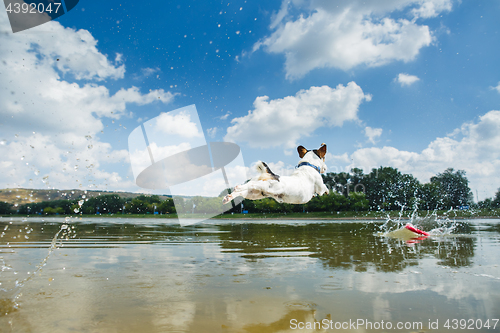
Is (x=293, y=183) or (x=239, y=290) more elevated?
(x=293, y=183)

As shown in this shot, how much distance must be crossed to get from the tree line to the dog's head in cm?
6608

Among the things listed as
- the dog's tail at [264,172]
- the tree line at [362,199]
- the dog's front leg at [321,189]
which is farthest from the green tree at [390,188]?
the dog's tail at [264,172]

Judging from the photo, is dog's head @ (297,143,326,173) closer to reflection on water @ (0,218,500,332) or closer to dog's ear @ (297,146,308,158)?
dog's ear @ (297,146,308,158)

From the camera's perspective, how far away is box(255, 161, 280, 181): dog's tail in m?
5.66

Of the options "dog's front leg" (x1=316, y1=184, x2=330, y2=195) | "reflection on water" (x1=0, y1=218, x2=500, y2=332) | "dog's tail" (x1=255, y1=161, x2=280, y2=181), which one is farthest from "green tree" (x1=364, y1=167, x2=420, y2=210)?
"dog's tail" (x1=255, y1=161, x2=280, y2=181)

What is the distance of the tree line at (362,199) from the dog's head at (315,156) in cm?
6608

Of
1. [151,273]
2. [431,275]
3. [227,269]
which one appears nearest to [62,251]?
[151,273]

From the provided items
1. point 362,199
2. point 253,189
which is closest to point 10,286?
point 253,189

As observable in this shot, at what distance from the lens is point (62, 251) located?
13.4 metres

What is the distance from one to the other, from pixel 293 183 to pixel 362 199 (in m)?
75.3

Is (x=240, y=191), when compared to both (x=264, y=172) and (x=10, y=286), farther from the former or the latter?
(x=10, y=286)

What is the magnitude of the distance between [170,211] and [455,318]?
90.9 metres

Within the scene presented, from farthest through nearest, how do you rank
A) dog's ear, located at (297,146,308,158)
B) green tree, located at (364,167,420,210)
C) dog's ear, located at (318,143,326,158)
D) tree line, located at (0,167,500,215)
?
green tree, located at (364,167,420,210) < tree line, located at (0,167,500,215) < dog's ear, located at (297,146,308,158) < dog's ear, located at (318,143,326,158)

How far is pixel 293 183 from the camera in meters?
5.82
